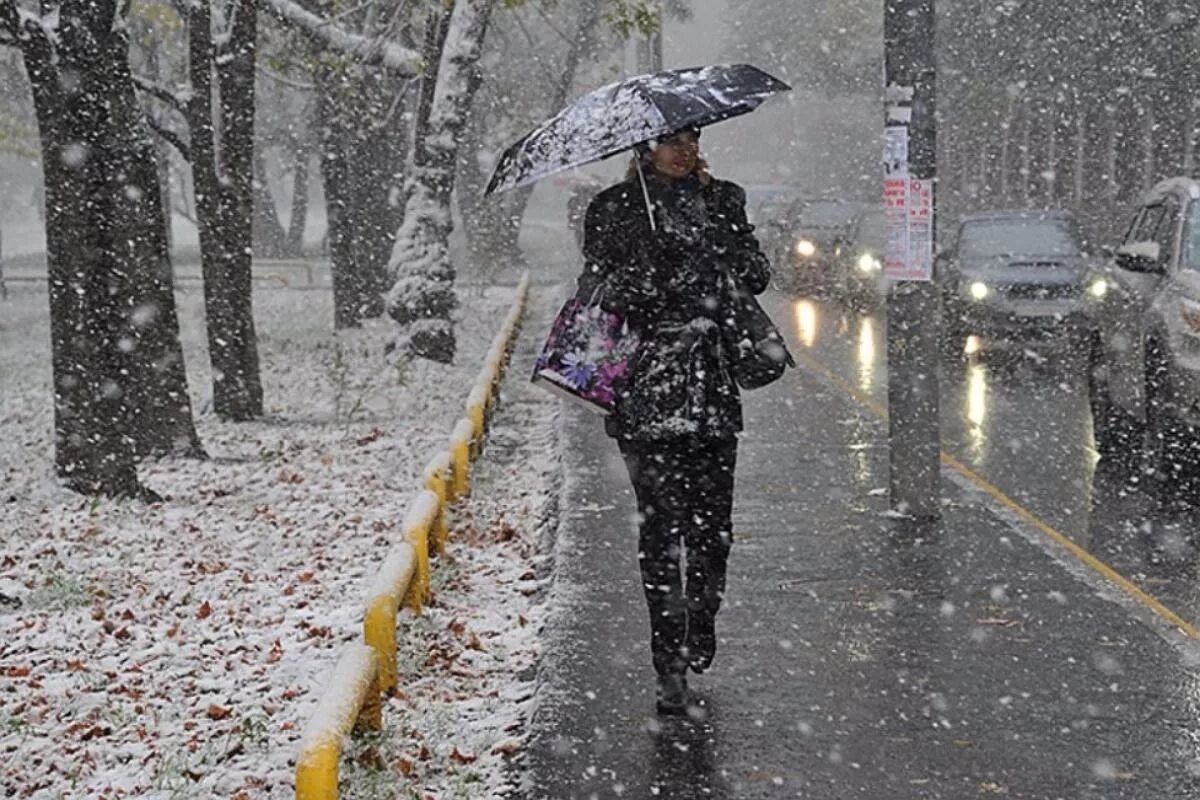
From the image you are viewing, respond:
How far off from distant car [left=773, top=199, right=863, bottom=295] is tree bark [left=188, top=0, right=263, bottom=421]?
11.8 meters

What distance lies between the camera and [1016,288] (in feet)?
55.9

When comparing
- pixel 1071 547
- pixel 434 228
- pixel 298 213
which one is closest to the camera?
pixel 1071 547

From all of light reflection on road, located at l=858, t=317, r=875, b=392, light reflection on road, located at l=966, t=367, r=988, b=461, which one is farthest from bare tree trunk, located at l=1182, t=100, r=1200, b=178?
light reflection on road, located at l=966, t=367, r=988, b=461

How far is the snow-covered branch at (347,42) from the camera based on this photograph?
54.0 feet

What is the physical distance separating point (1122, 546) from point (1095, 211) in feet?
87.2

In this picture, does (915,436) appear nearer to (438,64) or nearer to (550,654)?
(550,654)

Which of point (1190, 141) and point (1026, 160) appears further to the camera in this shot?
point (1026, 160)

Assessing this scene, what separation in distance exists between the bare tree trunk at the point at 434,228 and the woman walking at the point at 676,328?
38.6 ft

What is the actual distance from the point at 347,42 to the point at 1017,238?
24.6 ft

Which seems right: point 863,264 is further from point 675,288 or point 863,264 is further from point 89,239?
point 675,288

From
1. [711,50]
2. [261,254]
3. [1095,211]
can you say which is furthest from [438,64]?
[711,50]

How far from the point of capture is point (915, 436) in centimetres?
882

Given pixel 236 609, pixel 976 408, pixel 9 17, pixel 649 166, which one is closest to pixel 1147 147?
pixel 976 408

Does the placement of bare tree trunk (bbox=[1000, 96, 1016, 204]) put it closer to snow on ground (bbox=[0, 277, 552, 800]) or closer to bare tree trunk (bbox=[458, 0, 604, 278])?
bare tree trunk (bbox=[458, 0, 604, 278])
